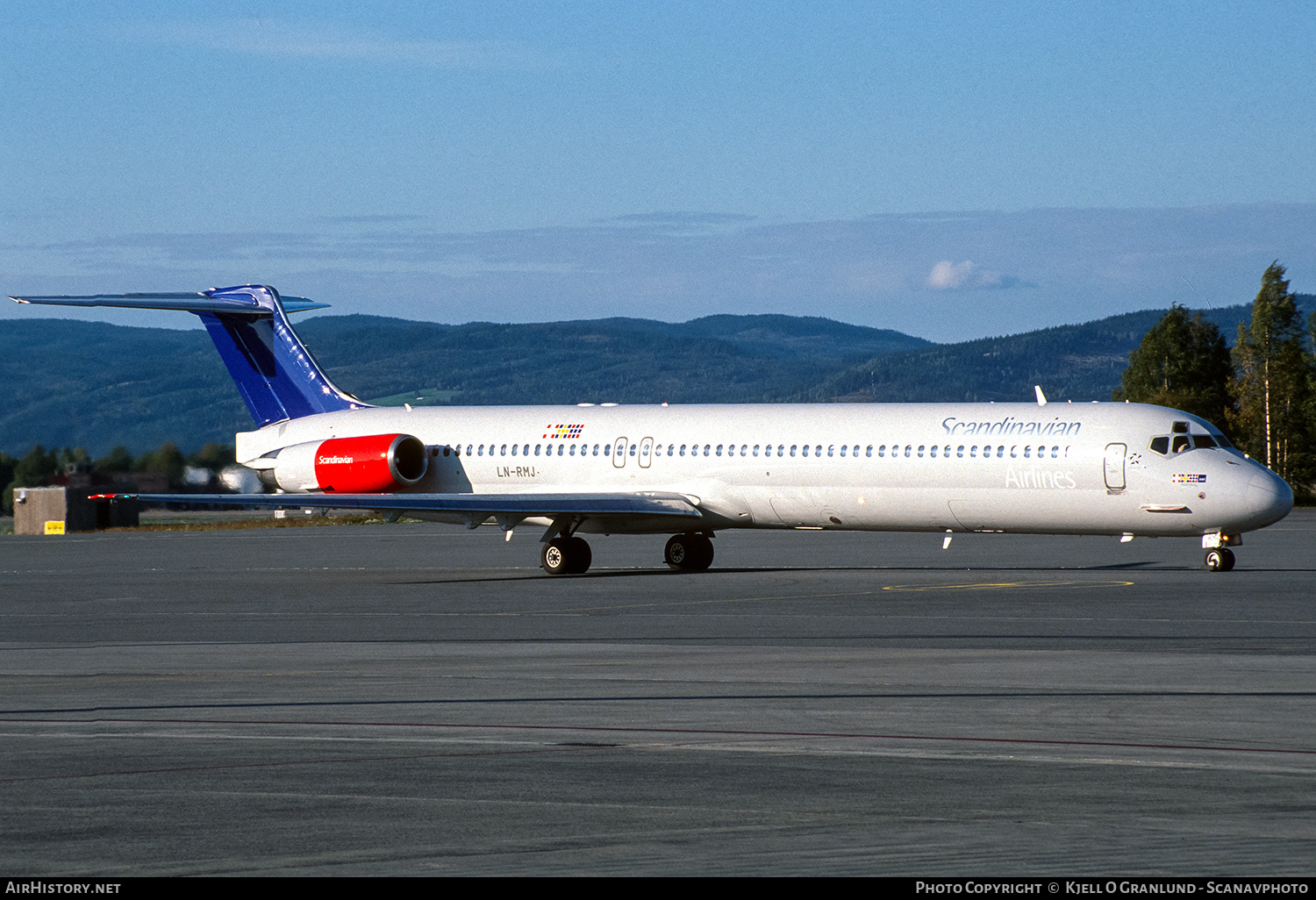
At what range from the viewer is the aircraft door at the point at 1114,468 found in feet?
104

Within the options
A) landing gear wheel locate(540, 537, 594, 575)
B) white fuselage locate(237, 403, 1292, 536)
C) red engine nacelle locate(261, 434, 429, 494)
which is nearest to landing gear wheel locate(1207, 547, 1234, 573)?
white fuselage locate(237, 403, 1292, 536)

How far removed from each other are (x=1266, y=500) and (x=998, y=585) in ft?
16.4

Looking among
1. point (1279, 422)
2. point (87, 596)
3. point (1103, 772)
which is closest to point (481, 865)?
point (1103, 772)

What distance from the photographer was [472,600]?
28.6 m

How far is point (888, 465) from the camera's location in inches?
1321

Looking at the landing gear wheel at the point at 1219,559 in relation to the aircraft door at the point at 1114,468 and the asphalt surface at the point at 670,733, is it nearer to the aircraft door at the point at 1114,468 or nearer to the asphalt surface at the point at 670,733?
the aircraft door at the point at 1114,468

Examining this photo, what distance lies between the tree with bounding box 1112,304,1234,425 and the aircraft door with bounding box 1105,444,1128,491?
315 ft

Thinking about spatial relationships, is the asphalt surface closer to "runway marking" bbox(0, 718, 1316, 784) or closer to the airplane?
"runway marking" bbox(0, 718, 1316, 784)

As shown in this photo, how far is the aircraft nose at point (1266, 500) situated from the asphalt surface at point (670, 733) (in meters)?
2.63

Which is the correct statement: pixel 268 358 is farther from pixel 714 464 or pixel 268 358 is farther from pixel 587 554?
pixel 714 464

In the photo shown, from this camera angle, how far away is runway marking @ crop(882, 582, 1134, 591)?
29.9 metres

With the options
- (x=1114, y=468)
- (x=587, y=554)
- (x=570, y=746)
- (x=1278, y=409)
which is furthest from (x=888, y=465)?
(x=1278, y=409)

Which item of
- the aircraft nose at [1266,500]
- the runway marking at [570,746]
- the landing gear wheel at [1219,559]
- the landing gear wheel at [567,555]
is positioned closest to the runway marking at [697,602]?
the aircraft nose at [1266,500]

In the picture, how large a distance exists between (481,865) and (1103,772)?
4.53 metres
